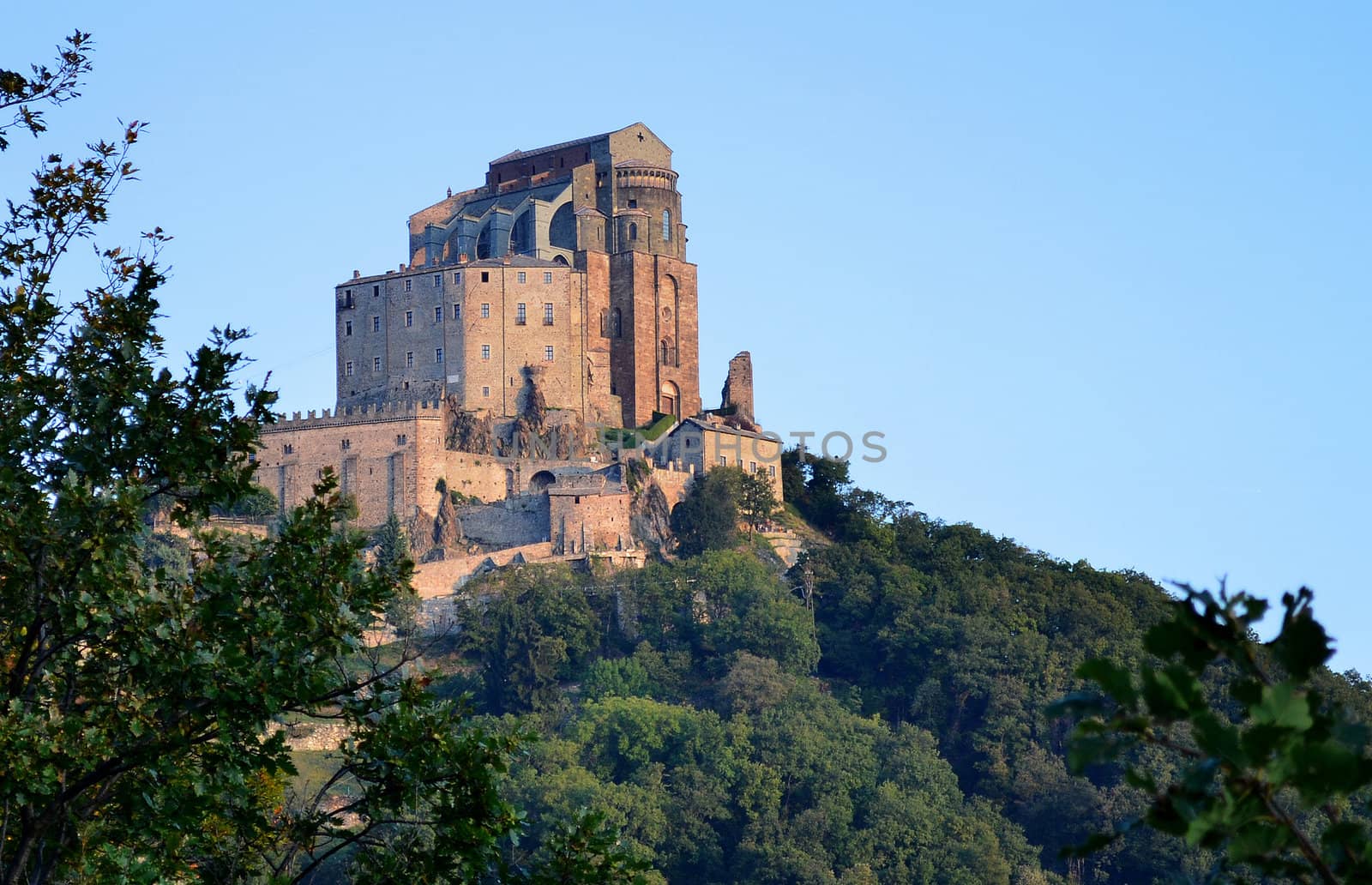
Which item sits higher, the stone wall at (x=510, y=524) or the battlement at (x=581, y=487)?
the battlement at (x=581, y=487)

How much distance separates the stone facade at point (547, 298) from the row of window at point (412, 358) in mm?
49

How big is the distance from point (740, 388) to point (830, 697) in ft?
50.1

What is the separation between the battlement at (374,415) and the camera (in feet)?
249

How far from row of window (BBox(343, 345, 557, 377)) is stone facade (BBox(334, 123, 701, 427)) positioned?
5 centimetres

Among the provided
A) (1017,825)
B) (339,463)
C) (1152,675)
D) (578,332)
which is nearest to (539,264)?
(578,332)

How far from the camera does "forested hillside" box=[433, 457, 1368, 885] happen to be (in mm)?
70062

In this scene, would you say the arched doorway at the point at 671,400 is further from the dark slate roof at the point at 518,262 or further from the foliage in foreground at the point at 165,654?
the foliage in foreground at the point at 165,654

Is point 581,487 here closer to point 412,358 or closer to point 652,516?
point 652,516

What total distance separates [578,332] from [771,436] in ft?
31.1

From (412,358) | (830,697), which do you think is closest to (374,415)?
(412,358)

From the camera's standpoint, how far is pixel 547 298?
8088 centimetres

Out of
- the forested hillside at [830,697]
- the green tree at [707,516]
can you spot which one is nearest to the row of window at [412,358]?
the green tree at [707,516]

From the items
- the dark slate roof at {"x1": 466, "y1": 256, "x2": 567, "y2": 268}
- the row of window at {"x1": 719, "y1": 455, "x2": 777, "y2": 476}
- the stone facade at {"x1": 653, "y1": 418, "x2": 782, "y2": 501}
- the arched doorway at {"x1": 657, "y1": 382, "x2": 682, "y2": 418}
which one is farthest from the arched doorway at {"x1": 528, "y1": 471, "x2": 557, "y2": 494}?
the dark slate roof at {"x1": 466, "y1": 256, "x2": 567, "y2": 268}

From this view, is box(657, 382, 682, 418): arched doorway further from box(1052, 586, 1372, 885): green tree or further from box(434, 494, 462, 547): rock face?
box(1052, 586, 1372, 885): green tree
